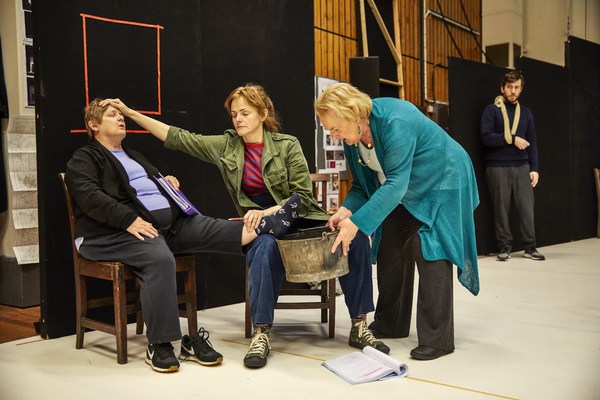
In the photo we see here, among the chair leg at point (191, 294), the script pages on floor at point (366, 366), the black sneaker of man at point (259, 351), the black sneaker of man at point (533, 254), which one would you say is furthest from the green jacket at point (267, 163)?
the black sneaker of man at point (533, 254)

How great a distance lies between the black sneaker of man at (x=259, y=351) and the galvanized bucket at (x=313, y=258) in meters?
0.34

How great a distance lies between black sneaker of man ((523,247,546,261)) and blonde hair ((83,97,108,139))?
4.29 metres

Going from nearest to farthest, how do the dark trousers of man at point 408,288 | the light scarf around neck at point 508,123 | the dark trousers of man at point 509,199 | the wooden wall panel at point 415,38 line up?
the dark trousers of man at point 408,288 → the light scarf around neck at point 508,123 → the dark trousers of man at point 509,199 → the wooden wall panel at point 415,38

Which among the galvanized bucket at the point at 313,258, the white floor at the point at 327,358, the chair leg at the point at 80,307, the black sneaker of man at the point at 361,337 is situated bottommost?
the white floor at the point at 327,358

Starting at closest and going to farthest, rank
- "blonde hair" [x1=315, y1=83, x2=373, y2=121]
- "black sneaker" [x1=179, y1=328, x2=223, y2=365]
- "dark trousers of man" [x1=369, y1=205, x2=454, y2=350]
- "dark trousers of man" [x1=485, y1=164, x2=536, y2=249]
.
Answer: "blonde hair" [x1=315, y1=83, x2=373, y2=121]
"black sneaker" [x1=179, y1=328, x2=223, y2=365]
"dark trousers of man" [x1=369, y1=205, x2=454, y2=350]
"dark trousers of man" [x1=485, y1=164, x2=536, y2=249]

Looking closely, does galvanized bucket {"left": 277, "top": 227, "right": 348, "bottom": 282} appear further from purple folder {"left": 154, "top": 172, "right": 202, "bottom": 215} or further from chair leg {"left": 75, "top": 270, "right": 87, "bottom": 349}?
chair leg {"left": 75, "top": 270, "right": 87, "bottom": 349}

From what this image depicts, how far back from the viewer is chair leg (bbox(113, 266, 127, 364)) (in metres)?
2.76

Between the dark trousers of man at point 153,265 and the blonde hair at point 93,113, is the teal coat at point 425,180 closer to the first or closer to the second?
the dark trousers of man at point 153,265

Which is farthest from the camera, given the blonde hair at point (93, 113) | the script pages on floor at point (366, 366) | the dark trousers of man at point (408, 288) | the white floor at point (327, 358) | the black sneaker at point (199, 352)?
the blonde hair at point (93, 113)

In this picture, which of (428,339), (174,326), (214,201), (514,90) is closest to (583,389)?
(428,339)

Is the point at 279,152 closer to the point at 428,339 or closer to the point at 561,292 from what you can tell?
the point at 428,339

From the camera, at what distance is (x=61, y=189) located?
128 inches

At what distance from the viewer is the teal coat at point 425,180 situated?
105 inches

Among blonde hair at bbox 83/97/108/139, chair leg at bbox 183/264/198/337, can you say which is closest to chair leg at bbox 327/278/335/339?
chair leg at bbox 183/264/198/337
